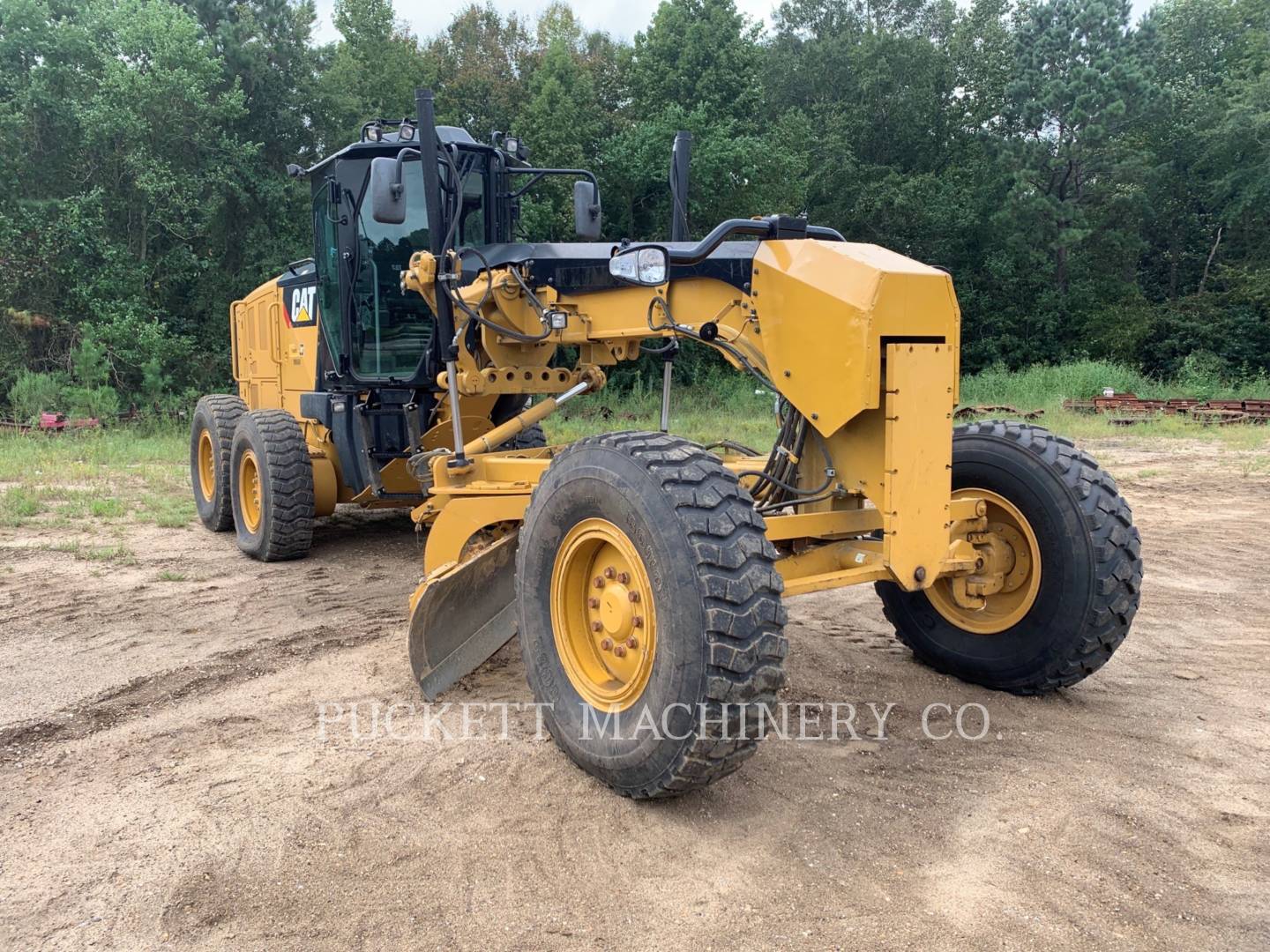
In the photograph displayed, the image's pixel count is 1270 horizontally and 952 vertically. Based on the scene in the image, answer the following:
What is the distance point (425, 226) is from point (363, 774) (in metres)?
3.98

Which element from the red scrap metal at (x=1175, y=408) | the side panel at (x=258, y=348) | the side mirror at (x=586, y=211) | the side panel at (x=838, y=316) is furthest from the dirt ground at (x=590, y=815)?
the red scrap metal at (x=1175, y=408)

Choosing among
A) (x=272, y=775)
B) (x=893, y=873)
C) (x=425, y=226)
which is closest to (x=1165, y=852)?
(x=893, y=873)

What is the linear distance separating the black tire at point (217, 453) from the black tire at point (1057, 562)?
6025mm

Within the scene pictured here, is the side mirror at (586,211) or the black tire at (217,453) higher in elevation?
the side mirror at (586,211)

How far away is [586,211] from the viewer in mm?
5867

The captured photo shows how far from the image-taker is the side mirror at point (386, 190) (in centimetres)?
475

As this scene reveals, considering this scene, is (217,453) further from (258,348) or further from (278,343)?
(258,348)

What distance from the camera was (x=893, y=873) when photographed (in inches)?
116

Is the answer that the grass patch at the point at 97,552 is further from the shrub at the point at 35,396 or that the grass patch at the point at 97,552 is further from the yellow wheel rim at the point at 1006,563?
the shrub at the point at 35,396

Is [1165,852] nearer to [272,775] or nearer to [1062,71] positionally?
[272,775]

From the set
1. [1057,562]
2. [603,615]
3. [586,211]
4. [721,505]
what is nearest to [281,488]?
[586,211]

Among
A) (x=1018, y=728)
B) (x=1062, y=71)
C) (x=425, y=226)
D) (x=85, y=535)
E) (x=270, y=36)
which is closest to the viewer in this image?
(x=1018, y=728)

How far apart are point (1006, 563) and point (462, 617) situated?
7.92 ft

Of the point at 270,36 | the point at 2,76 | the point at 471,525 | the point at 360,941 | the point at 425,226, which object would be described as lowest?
the point at 360,941
